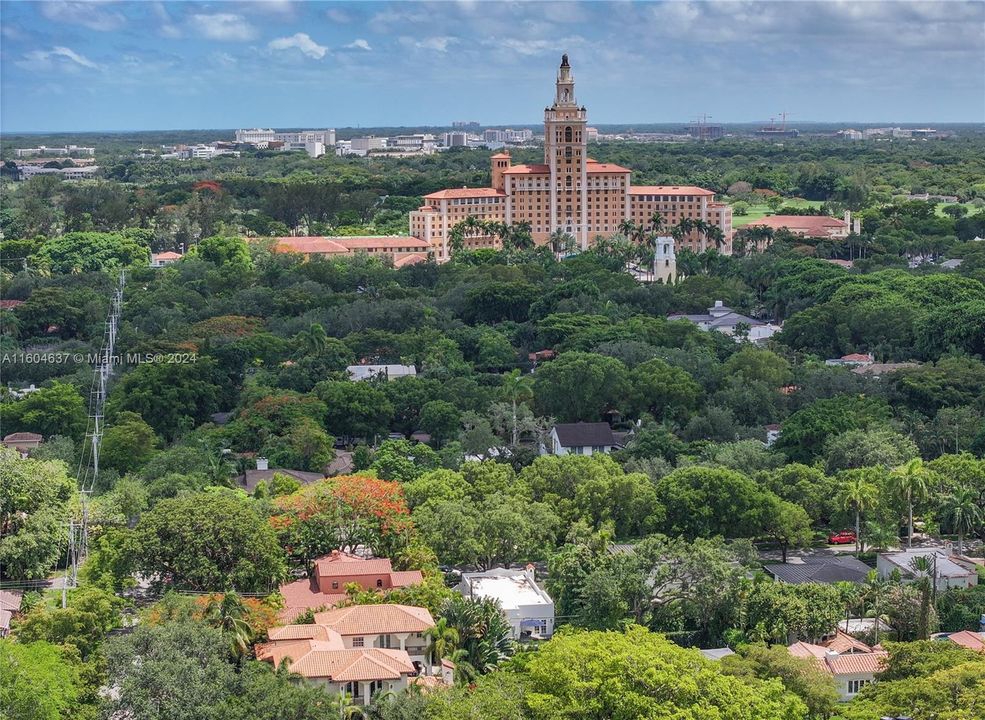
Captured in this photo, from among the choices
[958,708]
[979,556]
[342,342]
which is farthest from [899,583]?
[342,342]

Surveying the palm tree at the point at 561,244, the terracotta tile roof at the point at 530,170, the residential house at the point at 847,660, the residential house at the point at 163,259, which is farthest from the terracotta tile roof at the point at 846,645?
the terracotta tile roof at the point at 530,170

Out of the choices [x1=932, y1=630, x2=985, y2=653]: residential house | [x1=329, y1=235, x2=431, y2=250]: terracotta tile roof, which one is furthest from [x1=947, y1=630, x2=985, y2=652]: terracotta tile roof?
[x1=329, y1=235, x2=431, y2=250]: terracotta tile roof

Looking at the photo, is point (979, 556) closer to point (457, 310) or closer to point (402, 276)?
point (457, 310)

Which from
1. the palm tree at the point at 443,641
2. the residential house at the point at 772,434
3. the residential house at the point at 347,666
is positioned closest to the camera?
the residential house at the point at 347,666

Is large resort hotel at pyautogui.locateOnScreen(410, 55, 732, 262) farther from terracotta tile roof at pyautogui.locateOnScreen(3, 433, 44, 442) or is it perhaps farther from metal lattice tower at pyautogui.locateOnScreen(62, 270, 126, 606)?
terracotta tile roof at pyautogui.locateOnScreen(3, 433, 44, 442)

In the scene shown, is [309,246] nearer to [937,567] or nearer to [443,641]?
[937,567]

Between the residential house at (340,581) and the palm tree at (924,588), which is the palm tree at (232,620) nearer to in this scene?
the residential house at (340,581)

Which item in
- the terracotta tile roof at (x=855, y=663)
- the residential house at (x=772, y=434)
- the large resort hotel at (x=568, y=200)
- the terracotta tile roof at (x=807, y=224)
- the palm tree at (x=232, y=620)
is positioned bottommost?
the terracotta tile roof at (x=855, y=663)
